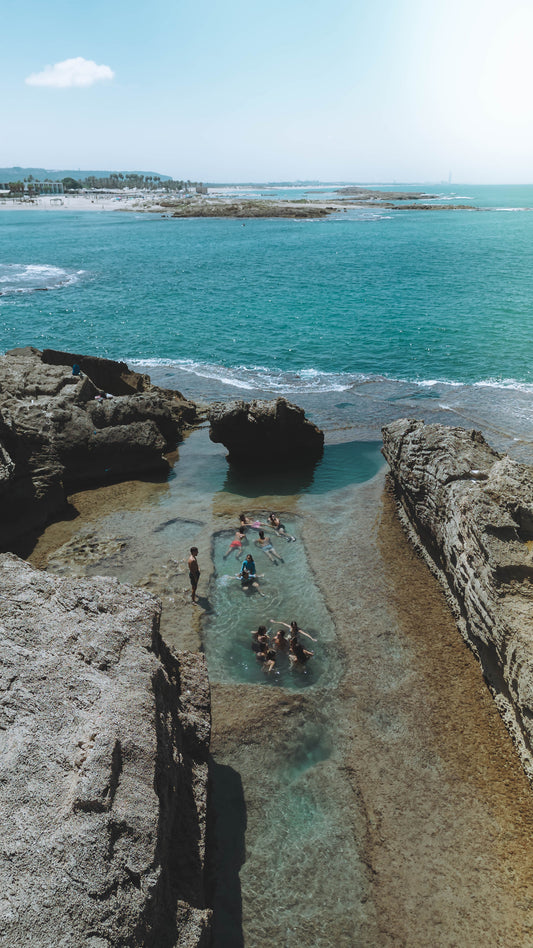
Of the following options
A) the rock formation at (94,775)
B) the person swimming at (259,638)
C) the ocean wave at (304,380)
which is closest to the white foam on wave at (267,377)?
the ocean wave at (304,380)

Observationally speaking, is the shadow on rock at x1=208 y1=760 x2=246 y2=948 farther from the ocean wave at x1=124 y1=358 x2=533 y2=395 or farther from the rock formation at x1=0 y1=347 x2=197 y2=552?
the ocean wave at x1=124 y1=358 x2=533 y2=395

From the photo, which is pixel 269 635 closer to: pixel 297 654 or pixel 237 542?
pixel 297 654

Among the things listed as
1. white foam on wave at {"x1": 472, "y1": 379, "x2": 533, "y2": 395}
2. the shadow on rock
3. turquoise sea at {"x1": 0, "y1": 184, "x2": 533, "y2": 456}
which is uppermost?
turquoise sea at {"x1": 0, "y1": 184, "x2": 533, "y2": 456}

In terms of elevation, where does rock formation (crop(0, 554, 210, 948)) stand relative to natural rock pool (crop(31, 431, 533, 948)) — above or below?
above

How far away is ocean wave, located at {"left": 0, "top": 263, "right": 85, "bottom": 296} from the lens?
64581 mm

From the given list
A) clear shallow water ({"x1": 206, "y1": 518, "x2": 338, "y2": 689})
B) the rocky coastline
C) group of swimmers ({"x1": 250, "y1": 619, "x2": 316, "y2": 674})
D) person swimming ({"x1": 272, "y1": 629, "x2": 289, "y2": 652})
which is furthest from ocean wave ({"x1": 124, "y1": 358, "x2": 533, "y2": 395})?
the rocky coastline

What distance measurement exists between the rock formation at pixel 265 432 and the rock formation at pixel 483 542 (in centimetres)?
560

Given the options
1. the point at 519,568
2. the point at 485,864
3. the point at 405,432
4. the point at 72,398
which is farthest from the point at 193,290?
the point at 485,864

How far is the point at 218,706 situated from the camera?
1186 cm

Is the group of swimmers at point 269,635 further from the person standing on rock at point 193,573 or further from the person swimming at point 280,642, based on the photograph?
the person standing on rock at point 193,573

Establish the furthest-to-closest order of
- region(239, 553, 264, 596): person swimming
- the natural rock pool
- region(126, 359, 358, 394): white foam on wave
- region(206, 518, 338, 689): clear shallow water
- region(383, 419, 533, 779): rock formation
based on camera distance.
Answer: region(126, 359, 358, 394): white foam on wave, region(239, 553, 264, 596): person swimming, region(206, 518, 338, 689): clear shallow water, region(383, 419, 533, 779): rock formation, the natural rock pool

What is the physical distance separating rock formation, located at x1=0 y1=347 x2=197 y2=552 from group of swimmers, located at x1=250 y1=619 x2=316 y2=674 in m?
9.28

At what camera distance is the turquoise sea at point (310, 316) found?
32969 mm

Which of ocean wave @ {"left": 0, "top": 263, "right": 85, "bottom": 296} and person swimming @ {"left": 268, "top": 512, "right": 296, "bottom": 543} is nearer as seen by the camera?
person swimming @ {"left": 268, "top": 512, "right": 296, "bottom": 543}
